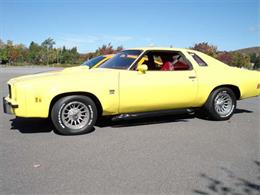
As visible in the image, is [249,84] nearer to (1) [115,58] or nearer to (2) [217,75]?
(2) [217,75]

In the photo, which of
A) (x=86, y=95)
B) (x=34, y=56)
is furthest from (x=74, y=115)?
(x=34, y=56)

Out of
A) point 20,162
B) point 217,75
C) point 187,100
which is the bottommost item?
point 20,162

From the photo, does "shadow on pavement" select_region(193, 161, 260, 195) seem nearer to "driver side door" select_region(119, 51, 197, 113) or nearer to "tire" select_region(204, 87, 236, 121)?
"driver side door" select_region(119, 51, 197, 113)

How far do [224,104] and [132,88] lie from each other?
237cm

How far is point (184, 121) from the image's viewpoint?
6719 mm

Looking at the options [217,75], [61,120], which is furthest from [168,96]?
[61,120]

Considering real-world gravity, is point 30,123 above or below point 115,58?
below

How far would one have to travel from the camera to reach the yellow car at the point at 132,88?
5250 mm

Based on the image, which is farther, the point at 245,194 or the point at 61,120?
the point at 61,120

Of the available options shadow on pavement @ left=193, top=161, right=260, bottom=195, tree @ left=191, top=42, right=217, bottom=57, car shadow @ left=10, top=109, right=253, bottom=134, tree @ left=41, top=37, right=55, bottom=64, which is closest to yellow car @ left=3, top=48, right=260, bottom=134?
car shadow @ left=10, top=109, right=253, bottom=134

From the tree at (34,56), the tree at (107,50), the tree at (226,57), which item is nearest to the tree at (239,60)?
the tree at (226,57)

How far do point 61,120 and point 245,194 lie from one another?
3.23 m

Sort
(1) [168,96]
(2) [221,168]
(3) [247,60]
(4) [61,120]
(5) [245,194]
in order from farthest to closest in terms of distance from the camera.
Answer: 1. (3) [247,60]
2. (1) [168,96]
3. (4) [61,120]
4. (2) [221,168]
5. (5) [245,194]

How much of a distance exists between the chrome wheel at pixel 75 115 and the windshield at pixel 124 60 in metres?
1.16
